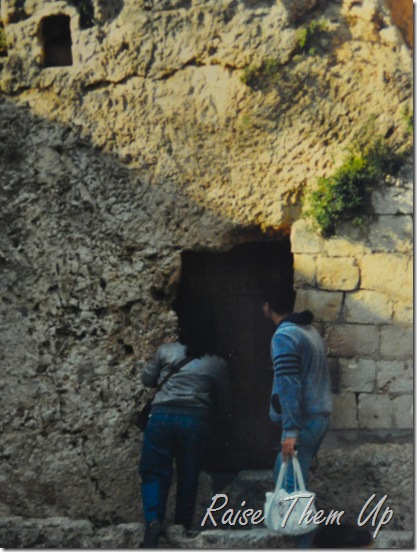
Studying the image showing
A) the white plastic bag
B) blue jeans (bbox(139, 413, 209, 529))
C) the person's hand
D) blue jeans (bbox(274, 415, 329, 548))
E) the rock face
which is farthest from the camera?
the rock face

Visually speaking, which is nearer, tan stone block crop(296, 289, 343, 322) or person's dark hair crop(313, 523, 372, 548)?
person's dark hair crop(313, 523, 372, 548)

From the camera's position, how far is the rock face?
663 centimetres

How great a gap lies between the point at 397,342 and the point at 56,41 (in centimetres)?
268

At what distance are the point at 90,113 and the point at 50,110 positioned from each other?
0.79 ft

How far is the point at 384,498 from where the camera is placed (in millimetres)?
6590

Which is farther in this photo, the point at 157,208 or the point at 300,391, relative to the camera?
the point at 157,208

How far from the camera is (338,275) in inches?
261

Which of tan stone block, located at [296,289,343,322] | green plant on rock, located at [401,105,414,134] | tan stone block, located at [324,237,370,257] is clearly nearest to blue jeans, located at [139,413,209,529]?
tan stone block, located at [296,289,343,322]

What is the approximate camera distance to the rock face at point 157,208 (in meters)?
6.63

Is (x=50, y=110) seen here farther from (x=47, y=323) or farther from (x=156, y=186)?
(x=47, y=323)

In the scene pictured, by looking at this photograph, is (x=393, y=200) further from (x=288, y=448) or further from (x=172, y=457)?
(x=172, y=457)

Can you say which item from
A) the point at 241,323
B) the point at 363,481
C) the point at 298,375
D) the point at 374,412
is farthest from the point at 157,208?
the point at 363,481

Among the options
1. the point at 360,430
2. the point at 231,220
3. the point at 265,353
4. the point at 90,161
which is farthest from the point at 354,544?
the point at 90,161

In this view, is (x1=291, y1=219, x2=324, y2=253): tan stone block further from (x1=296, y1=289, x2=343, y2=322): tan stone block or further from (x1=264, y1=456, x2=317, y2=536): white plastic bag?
(x1=264, y1=456, x2=317, y2=536): white plastic bag
